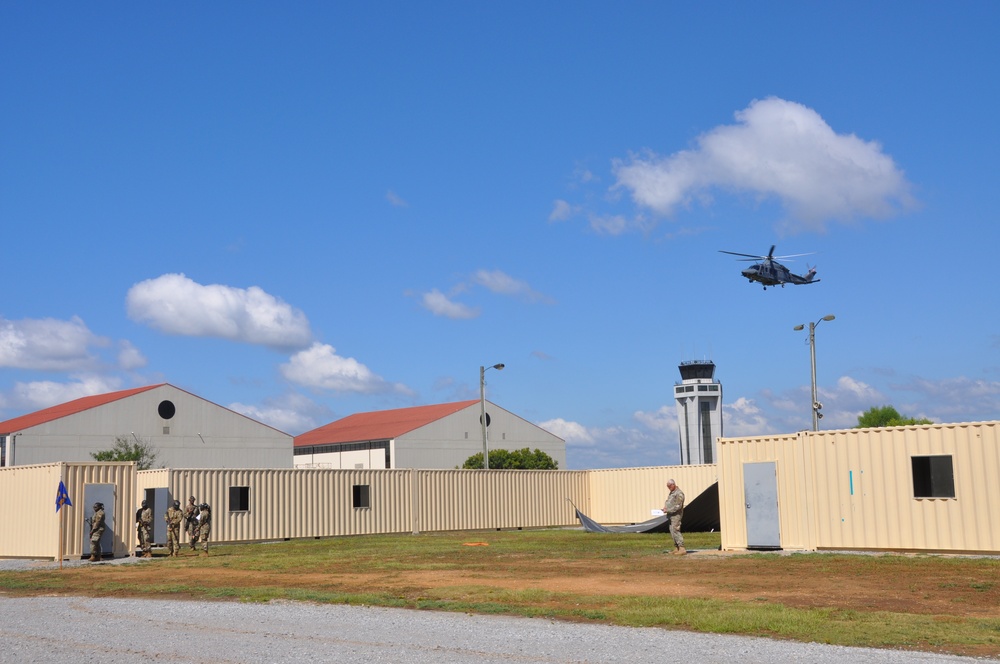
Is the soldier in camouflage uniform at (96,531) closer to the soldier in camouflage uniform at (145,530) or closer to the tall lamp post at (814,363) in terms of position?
the soldier in camouflage uniform at (145,530)

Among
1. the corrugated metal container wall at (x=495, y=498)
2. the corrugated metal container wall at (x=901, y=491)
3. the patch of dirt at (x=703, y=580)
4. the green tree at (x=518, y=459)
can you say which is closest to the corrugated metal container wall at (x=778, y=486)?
the corrugated metal container wall at (x=901, y=491)

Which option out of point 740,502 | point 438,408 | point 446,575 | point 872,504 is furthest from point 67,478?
point 438,408

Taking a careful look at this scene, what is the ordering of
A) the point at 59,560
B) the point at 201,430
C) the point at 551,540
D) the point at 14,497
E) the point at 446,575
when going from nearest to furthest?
the point at 446,575
the point at 59,560
the point at 14,497
the point at 551,540
the point at 201,430

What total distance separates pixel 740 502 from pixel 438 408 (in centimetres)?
6082

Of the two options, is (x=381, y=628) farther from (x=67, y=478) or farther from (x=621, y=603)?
(x=67, y=478)

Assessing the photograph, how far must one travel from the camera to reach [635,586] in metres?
15.3

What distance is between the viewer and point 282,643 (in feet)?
33.7

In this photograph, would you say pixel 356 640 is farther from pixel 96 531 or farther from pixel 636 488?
pixel 636 488

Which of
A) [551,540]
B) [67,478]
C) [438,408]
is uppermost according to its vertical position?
[438,408]

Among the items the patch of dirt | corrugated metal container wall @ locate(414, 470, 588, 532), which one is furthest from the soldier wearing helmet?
corrugated metal container wall @ locate(414, 470, 588, 532)

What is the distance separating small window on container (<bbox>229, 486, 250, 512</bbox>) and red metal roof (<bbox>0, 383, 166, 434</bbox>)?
93.1 ft

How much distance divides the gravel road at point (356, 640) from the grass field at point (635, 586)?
68cm

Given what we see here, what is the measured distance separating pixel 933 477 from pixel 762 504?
11.6 feet

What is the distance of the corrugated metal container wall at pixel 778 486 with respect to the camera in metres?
21.4
